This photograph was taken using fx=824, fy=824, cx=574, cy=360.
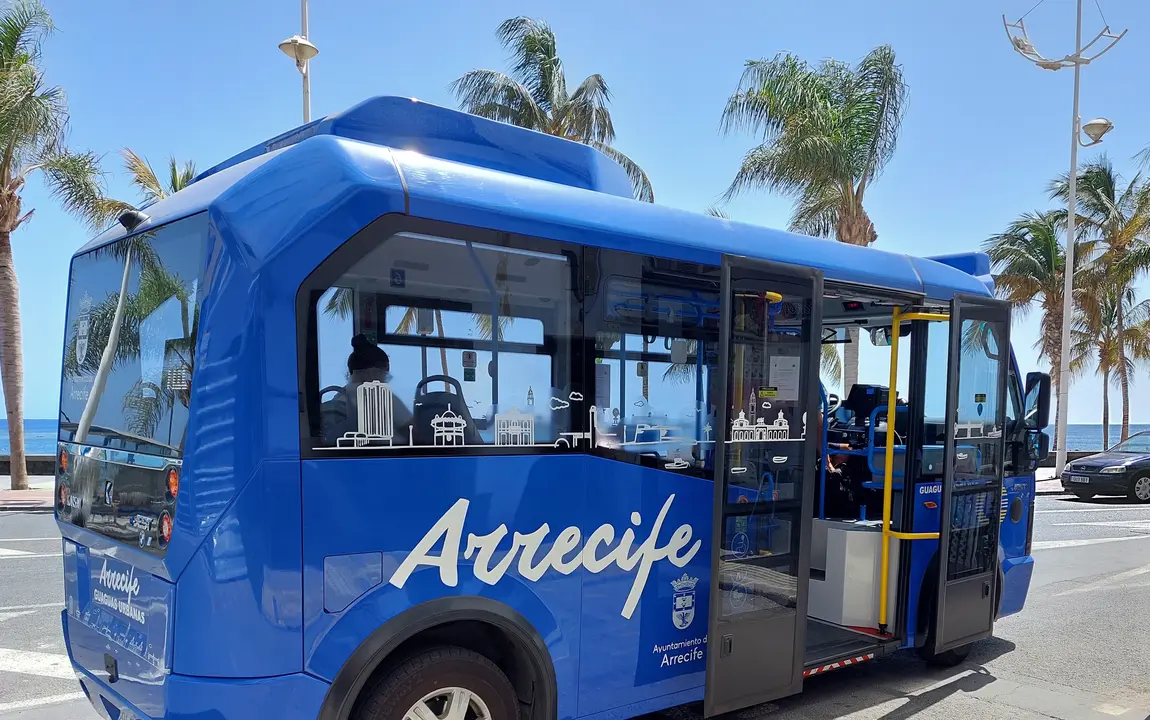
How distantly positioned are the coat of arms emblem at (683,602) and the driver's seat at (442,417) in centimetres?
151

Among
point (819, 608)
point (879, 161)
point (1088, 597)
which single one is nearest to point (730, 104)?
point (879, 161)

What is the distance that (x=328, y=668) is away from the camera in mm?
3232

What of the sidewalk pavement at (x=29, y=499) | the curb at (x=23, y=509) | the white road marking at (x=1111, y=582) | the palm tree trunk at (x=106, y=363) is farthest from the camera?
the sidewalk pavement at (x=29, y=499)

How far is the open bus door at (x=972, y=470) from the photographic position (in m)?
5.80

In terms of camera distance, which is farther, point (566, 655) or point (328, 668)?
point (566, 655)

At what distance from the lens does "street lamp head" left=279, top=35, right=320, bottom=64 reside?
1273 cm

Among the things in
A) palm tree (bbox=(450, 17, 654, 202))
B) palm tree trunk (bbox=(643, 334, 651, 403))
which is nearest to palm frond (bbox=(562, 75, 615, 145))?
palm tree (bbox=(450, 17, 654, 202))

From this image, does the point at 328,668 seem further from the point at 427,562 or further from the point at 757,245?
the point at 757,245

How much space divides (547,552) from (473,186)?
173cm

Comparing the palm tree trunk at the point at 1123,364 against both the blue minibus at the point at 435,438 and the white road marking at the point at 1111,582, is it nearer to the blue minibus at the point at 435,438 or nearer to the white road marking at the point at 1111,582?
the white road marking at the point at 1111,582

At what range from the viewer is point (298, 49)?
12812 mm

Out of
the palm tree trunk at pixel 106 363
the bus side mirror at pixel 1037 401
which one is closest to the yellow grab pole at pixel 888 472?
the bus side mirror at pixel 1037 401

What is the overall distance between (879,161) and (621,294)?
47.4 feet

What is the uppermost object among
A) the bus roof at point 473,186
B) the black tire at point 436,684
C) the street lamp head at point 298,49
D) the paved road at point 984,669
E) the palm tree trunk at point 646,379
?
the street lamp head at point 298,49
